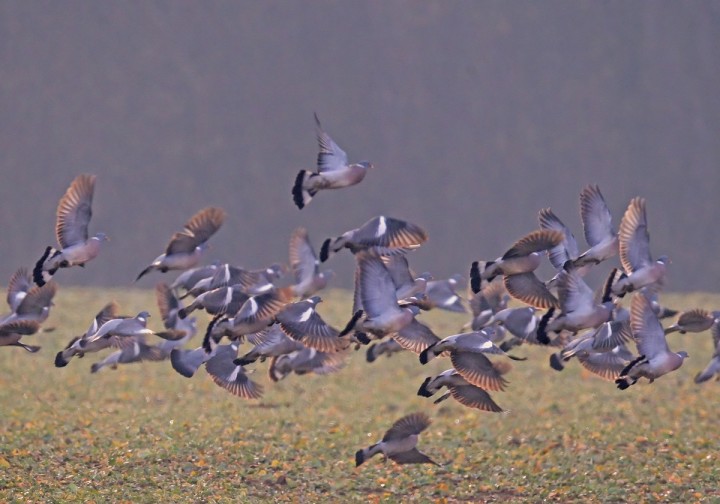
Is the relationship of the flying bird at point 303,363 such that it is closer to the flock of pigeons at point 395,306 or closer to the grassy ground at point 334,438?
the flock of pigeons at point 395,306

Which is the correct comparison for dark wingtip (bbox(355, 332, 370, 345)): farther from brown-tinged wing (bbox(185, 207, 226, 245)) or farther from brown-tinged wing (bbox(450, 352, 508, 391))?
brown-tinged wing (bbox(185, 207, 226, 245))

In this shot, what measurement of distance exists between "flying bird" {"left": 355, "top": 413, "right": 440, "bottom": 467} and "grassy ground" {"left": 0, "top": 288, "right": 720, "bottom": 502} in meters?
0.88

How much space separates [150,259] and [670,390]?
1207 cm

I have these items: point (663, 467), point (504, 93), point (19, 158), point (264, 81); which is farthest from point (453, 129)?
point (663, 467)

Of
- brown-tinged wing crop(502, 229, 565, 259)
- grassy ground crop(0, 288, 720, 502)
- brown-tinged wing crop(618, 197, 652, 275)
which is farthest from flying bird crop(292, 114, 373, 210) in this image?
grassy ground crop(0, 288, 720, 502)

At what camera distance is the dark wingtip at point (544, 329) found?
7.53m

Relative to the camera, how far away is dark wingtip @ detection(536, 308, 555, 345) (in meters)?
7.53

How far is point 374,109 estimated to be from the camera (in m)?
23.9

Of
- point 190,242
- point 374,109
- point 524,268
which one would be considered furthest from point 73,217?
point 374,109

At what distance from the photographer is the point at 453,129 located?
24.0 metres

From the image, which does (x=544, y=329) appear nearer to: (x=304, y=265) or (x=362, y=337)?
A: (x=362, y=337)

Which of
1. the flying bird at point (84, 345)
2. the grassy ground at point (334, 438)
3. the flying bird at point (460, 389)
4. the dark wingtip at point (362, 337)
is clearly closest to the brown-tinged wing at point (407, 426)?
the flying bird at point (460, 389)

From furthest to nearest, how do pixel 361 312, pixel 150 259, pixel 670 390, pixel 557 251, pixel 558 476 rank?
pixel 150 259 < pixel 670 390 < pixel 558 476 < pixel 557 251 < pixel 361 312

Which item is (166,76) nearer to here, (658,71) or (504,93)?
(504,93)
